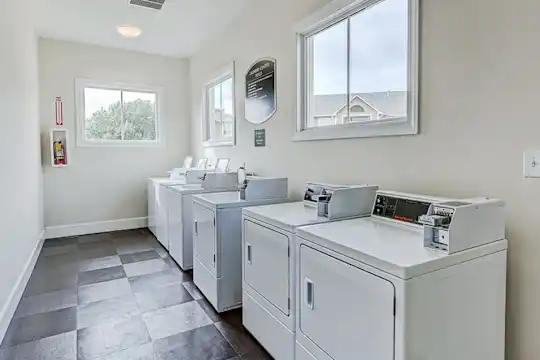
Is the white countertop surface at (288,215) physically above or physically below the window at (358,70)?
below

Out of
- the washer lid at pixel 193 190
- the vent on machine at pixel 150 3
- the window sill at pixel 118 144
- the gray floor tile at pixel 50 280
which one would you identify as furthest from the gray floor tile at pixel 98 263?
the vent on machine at pixel 150 3

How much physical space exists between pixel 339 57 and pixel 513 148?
1.46 metres

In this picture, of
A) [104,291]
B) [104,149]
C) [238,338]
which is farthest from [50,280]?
[104,149]

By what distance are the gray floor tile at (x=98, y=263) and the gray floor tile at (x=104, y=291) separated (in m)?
0.52

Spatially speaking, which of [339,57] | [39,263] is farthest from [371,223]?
[39,263]

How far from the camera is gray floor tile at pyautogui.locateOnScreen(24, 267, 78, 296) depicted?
3.10 m

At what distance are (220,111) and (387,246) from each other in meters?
3.77

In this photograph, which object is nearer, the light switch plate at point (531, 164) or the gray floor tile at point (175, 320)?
the light switch plate at point (531, 164)

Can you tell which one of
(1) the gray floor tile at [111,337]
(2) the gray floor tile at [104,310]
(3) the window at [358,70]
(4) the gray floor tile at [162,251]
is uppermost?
(3) the window at [358,70]

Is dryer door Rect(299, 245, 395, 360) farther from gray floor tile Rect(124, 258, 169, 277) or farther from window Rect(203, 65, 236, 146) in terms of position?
window Rect(203, 65, 236, 146)

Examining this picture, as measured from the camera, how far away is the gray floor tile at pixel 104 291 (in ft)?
9.54

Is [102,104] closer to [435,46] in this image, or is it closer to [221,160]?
[221,160]

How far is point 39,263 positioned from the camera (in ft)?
12.5

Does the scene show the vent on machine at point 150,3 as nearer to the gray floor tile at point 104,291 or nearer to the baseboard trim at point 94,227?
the gray floor tile at point 104,291
